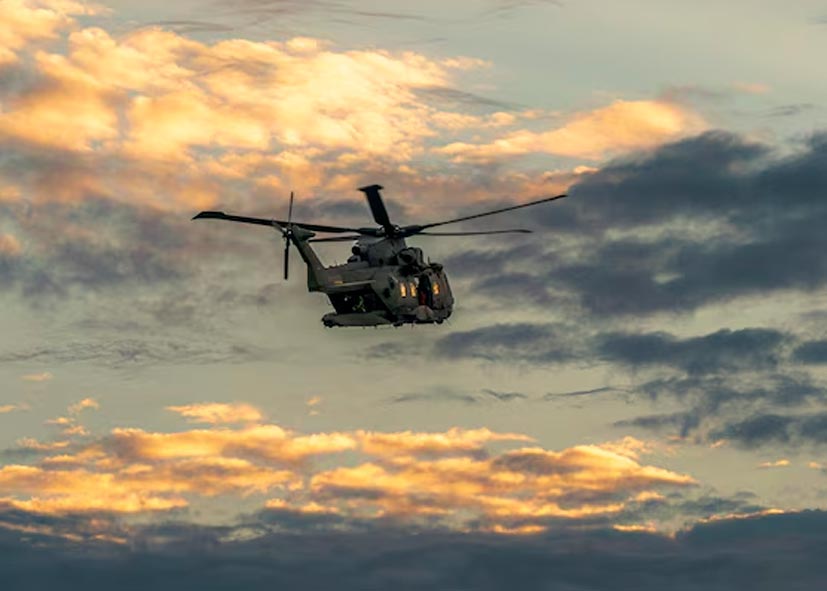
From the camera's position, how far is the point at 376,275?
100 meters

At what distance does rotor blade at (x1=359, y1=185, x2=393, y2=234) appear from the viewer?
9699cm

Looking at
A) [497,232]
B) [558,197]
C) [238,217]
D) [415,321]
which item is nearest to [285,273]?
[238,217]

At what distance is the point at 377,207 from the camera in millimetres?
100688

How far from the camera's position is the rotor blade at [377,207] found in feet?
318

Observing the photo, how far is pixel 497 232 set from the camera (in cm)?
9500

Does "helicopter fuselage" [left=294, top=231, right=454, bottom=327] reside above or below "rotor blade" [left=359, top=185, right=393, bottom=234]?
below

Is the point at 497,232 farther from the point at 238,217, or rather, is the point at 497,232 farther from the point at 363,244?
the point at 238,217

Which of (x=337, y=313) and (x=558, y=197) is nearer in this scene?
(x=558, y=197)

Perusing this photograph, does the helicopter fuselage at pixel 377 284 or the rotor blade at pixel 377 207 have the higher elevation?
the rotor blade at pixel 377 207

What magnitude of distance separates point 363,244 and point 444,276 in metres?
9.36

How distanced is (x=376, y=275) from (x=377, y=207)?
6.71 meters

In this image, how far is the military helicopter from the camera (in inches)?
3905

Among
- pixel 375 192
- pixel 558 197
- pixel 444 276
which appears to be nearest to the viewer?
pixel 558 197

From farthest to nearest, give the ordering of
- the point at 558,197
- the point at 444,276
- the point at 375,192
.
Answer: the point at 444,276
the point at 375,192
the point at 558,197
